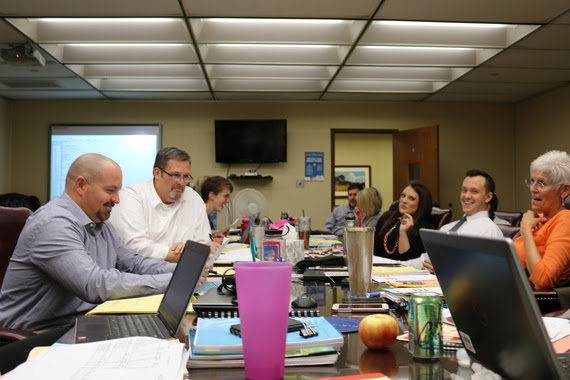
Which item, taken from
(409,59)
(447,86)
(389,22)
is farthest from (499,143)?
(389,22)

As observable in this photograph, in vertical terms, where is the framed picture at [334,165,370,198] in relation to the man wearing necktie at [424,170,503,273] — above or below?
above

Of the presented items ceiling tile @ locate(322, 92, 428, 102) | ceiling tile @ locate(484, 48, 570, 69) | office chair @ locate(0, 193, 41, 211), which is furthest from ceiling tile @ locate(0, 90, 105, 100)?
ceiling tile @ locate(484, 48, 570, 69)

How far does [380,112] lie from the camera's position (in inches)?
270

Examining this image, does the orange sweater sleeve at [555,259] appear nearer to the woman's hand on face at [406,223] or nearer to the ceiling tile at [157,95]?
the woman's hand on face at [406,223]

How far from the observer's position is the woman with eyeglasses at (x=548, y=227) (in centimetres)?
203

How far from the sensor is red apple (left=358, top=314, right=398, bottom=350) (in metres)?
0.87

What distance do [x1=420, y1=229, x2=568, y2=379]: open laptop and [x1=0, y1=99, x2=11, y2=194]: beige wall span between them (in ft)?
22.9

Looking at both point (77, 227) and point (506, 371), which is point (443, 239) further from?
point (77, 227)

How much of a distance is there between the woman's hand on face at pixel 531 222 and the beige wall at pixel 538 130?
3965mm

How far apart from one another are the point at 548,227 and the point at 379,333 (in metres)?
1.72

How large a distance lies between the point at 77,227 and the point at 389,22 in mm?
3172

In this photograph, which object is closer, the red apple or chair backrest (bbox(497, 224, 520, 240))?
the red apple

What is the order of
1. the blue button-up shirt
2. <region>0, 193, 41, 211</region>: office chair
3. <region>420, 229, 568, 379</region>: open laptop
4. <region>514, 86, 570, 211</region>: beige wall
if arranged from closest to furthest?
<region>420, 229, 568, 379</region>: open laptop < the blue button-up shirt < <region>514, 86, 570, 211</region>: beige wall < <region>0, 193, 41, 211</region>: office chair

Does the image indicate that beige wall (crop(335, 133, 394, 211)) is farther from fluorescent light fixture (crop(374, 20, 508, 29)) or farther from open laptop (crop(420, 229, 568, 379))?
open laptop (crop(420, 229, 568, 379))
